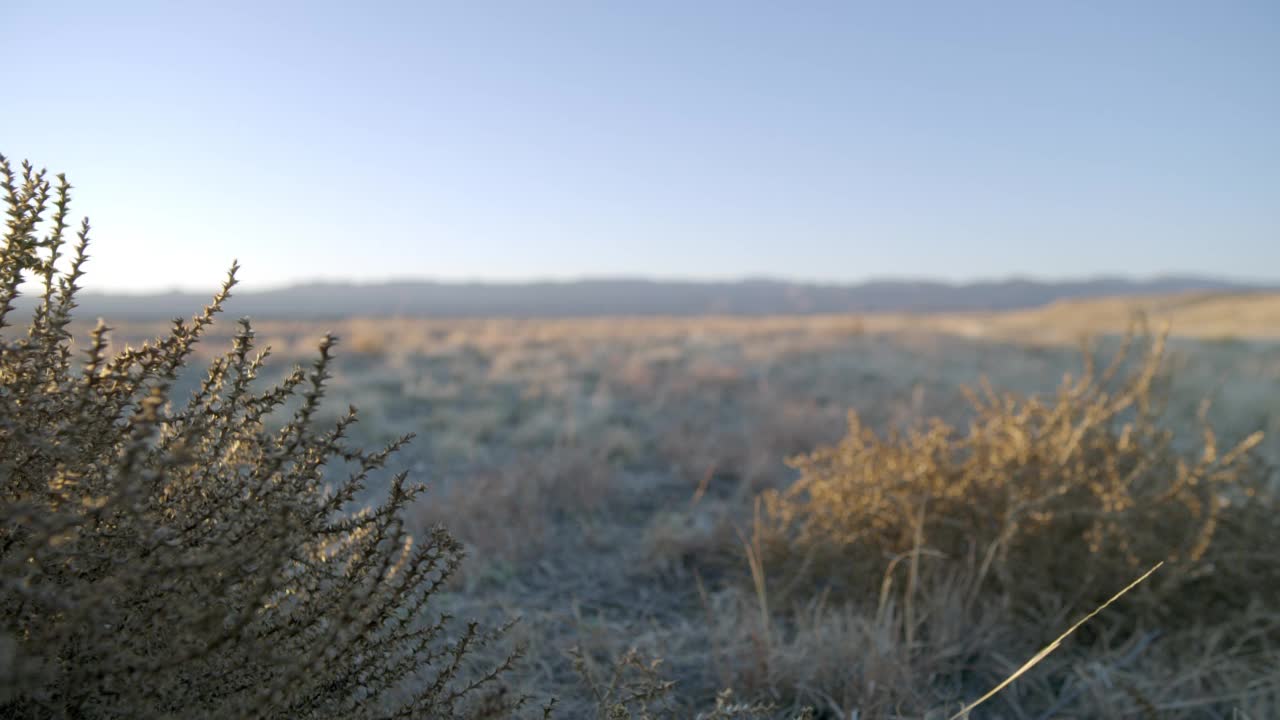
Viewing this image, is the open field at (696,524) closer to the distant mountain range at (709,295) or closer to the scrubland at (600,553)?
the scrubland at (600,553)

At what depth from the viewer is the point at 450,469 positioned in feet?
17.4

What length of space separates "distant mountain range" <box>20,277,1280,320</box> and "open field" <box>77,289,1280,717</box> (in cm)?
10140

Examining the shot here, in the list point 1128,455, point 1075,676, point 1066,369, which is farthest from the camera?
point 1066,369

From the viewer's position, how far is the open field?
2.39m

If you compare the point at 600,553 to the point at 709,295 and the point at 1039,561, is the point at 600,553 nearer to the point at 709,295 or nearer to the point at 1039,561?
the point at 1039,561

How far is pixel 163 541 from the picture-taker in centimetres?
115

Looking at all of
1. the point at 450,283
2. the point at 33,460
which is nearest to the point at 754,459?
the point at 33,460

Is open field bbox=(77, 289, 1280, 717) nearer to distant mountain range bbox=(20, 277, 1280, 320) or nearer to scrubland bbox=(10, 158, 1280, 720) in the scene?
scrubland bbox=(10, 158, 1280, 720)

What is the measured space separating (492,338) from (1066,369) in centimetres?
1153

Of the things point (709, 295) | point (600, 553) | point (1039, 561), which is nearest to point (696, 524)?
point (600, 553)

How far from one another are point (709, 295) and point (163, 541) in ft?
443

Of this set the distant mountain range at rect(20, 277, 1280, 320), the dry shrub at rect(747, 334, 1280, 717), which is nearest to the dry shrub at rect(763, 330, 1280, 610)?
the dry shrub at rect(747, 334, 1280, 717)

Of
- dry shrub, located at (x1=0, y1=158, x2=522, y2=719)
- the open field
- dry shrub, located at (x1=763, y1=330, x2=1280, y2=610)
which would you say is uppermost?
dry shrub, located at (x1=0, y1=158, x2=522, y2=719)

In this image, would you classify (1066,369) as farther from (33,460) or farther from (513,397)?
(33,460)
